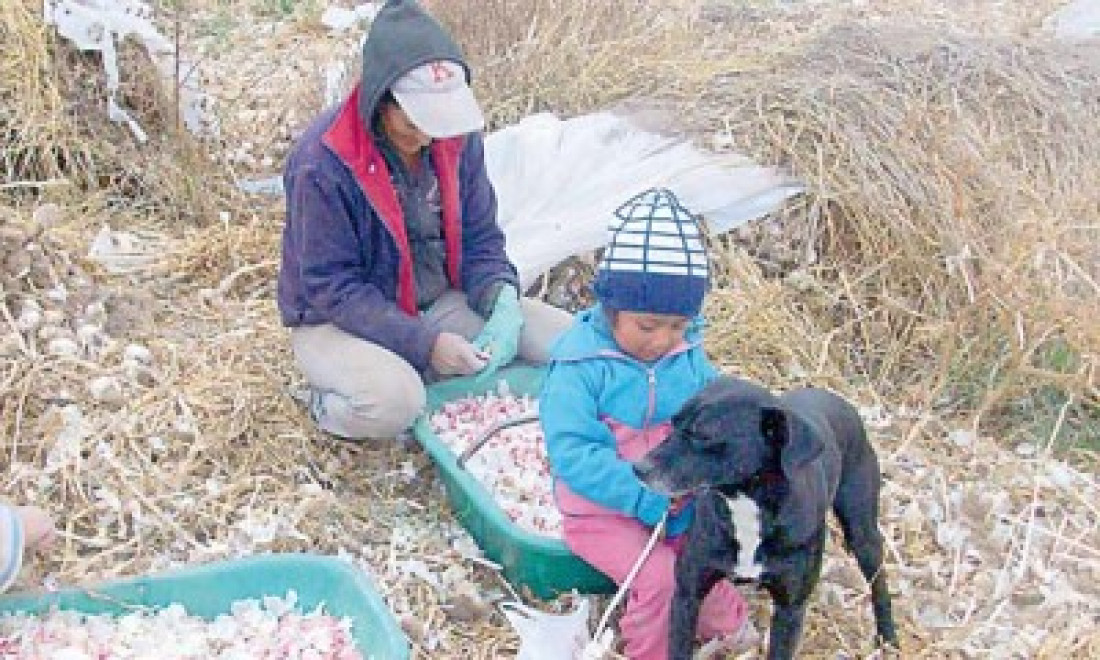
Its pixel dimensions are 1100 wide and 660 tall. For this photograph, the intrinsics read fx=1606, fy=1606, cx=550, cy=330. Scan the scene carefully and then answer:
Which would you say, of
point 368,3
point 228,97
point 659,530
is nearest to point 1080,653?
point 659,530

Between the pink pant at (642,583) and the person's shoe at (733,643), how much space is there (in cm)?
1

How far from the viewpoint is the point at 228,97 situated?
590 centimetres

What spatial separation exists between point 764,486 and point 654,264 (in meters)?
0.49

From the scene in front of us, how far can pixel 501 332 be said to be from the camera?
146 inches

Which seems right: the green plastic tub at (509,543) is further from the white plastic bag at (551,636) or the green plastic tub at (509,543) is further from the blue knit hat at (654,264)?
the blue knit hat at (654,264)

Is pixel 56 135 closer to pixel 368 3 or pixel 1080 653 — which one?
pixel 368 3

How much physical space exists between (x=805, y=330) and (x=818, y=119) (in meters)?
0.80

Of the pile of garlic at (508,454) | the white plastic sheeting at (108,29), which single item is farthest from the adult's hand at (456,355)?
the white plastic sheeting at (108,29)

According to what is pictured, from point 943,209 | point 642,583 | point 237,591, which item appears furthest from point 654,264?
point 943,209

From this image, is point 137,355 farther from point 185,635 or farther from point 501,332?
point 185,635

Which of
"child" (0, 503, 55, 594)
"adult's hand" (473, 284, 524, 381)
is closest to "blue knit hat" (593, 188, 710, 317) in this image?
"adult's hand" (473, 284, 524, 381)

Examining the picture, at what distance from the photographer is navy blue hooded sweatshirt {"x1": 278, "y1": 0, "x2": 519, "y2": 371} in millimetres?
3418

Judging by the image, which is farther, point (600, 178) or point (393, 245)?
point (600, 178)

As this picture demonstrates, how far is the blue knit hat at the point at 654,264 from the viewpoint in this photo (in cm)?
291
